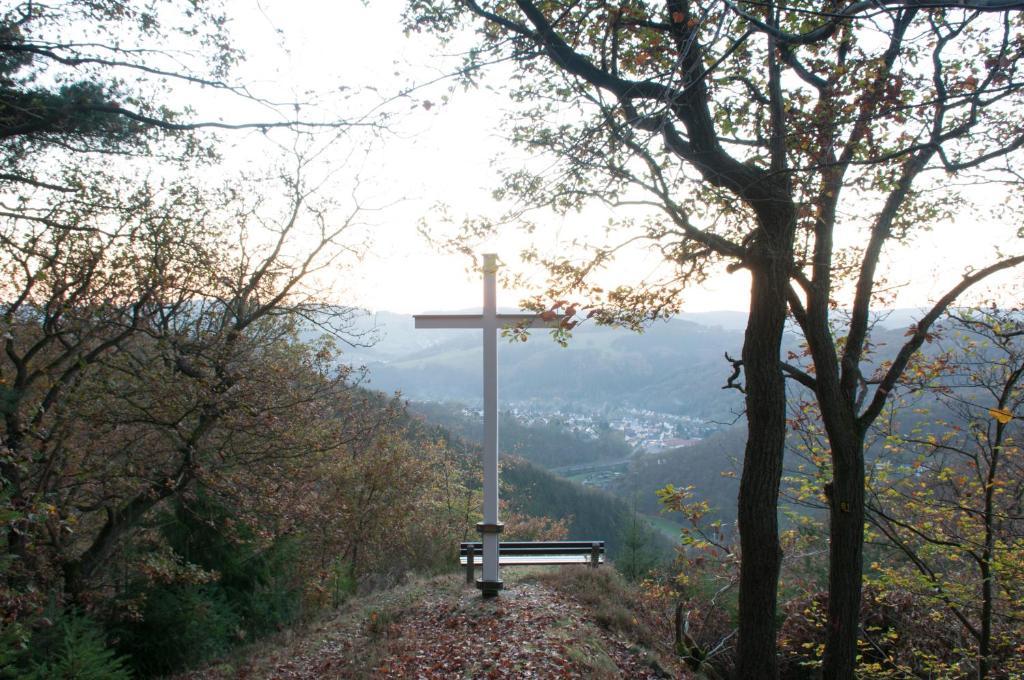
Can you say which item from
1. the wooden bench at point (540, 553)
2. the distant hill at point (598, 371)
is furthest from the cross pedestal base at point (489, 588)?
the distant hill at point (598, 371)

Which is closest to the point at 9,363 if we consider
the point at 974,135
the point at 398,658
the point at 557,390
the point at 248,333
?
the point at 248,333

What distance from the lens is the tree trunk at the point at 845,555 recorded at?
5500 mm

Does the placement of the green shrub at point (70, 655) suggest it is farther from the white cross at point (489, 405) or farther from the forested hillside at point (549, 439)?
the forested hillside at point (549, 439)

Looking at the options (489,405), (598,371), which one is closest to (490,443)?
(489,405)

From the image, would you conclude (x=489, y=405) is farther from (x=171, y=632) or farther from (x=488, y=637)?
(x=171, y=632)

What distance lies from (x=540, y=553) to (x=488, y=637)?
159 inches

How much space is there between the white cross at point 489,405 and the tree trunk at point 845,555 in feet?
11.8

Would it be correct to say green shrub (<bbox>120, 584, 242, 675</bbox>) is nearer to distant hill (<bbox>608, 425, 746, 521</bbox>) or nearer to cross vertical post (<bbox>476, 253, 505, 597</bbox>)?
cross vertical post (<bbox>476, 253, 505, 597</bbox>)

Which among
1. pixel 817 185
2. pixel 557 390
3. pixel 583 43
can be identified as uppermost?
pixel 583 43

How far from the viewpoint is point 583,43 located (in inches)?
203

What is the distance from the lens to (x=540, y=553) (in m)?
11.0

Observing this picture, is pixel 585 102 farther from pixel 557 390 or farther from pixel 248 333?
pixel 557 390

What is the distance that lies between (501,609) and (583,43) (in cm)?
583

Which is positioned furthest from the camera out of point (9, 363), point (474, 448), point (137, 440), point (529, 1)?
point (474, 448)
